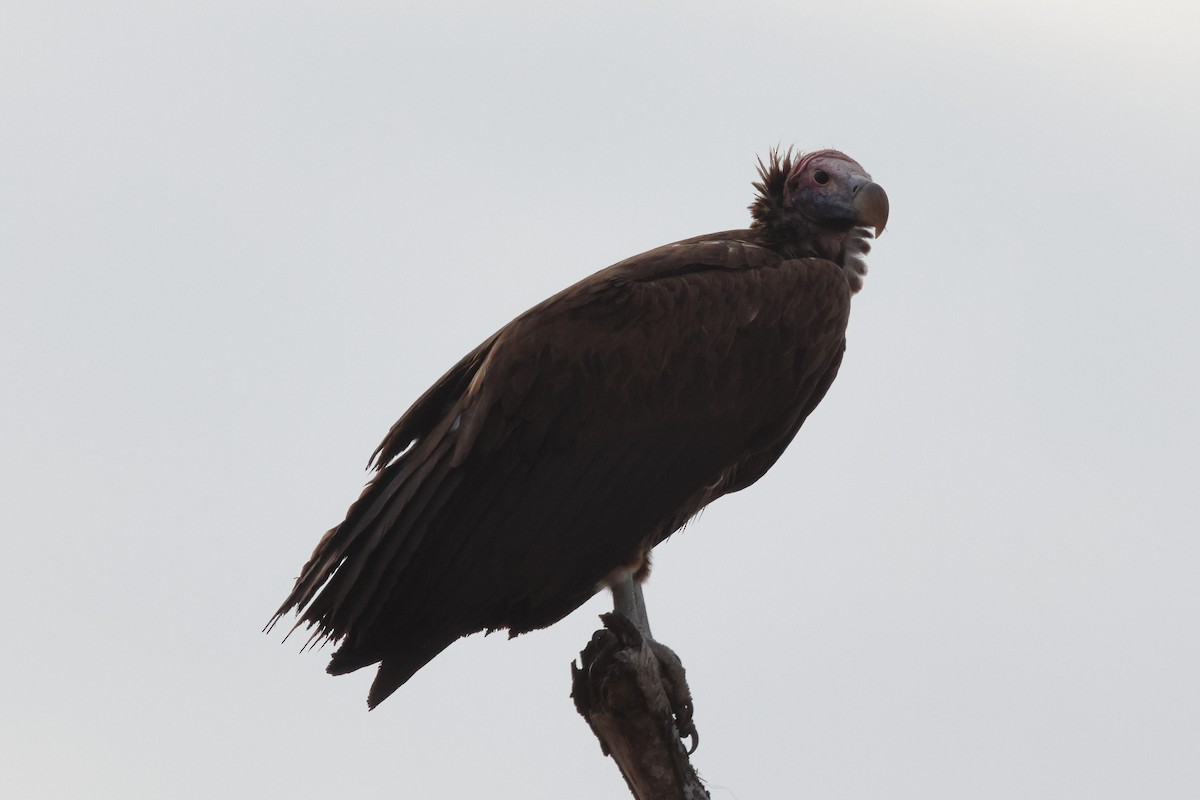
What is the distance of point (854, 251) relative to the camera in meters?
8.73

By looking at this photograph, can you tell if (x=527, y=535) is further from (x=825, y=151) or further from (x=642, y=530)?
(x=825, y=151)

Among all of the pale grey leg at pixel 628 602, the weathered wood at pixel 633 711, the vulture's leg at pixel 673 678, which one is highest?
the pale grey leg at pixel 628 602

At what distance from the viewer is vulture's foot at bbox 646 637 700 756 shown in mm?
7898

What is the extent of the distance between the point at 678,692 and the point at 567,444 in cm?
123

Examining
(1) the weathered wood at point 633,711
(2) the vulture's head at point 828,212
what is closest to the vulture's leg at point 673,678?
(1) the weathered wood at point 633,711

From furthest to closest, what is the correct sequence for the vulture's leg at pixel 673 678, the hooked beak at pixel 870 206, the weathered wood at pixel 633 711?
1. the hooked beak at pixel 870 206
2. the vulture's leg at pixel 673 678
3. the weathered wood at pixel 633 711

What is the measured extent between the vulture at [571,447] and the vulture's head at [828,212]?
38cm

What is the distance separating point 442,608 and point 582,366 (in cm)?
122

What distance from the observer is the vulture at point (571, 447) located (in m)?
7.47

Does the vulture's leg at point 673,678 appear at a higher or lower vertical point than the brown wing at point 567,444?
lower

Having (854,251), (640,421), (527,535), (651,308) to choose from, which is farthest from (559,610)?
(854,251)

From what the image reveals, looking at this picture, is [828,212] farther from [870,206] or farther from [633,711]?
[633,711]

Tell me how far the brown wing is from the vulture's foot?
50 centimetres

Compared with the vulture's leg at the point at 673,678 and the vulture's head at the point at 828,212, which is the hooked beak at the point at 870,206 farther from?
the vulture's leg at the point at 673,678
